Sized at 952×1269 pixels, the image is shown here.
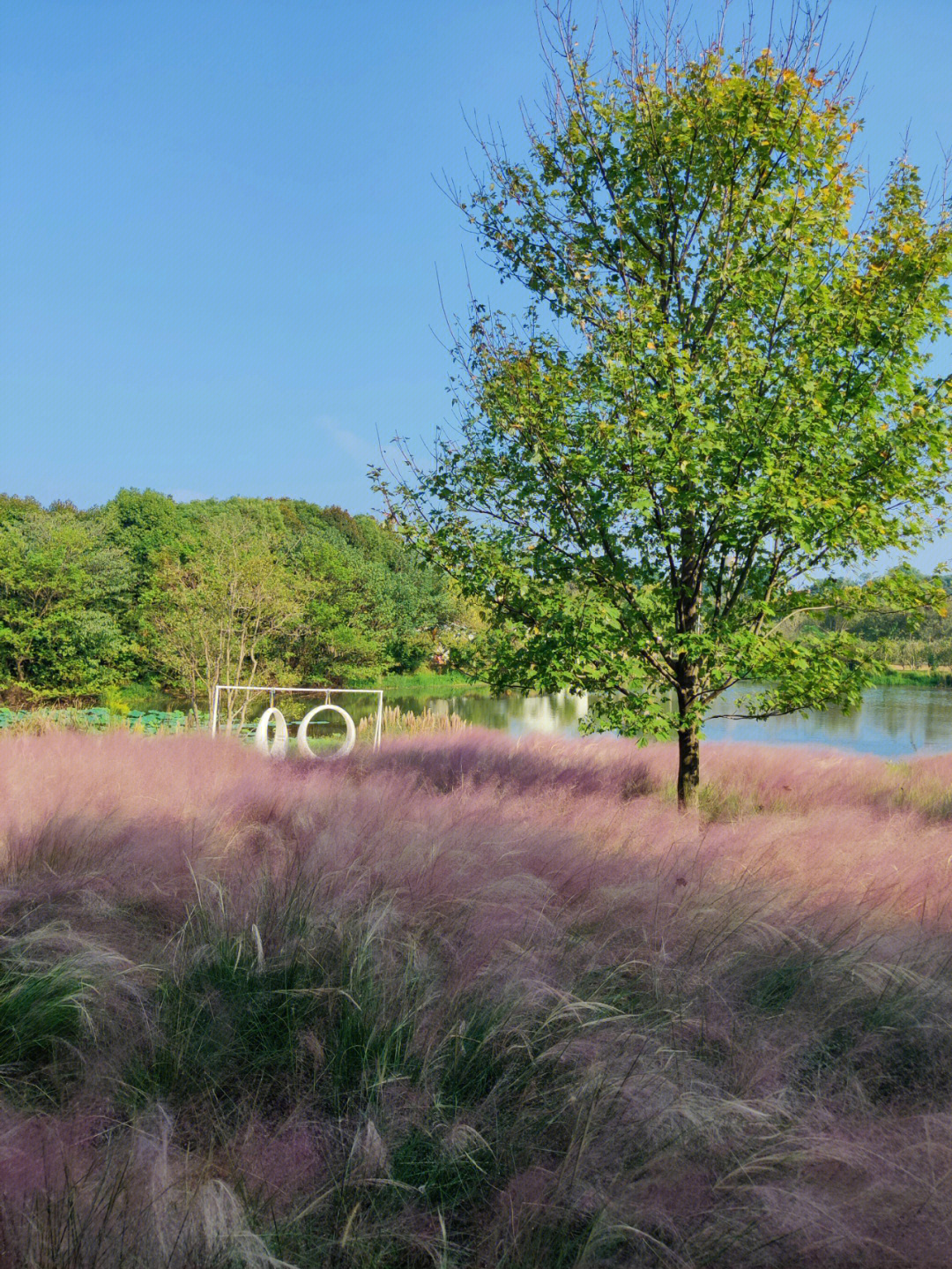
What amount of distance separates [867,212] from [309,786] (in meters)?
5.76

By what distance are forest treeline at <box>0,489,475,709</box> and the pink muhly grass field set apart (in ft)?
67.2

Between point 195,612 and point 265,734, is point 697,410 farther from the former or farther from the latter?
point 195,612

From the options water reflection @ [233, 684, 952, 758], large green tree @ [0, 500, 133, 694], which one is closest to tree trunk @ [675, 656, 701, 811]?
water reflection @ [233, 684, 952, 758]

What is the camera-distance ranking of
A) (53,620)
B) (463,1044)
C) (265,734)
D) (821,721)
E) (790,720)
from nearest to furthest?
(463,1044)
(265,734)
(790,720)
(821,721)
(53,620)

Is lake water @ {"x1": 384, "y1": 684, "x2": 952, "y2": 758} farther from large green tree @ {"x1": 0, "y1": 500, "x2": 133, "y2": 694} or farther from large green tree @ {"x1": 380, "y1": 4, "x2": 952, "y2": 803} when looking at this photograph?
large green tree @ {"x1": 0, "y1": 500, "x2": 133, "y2": 694}

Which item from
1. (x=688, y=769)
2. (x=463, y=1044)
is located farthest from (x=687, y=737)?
(x=463, y=1044)

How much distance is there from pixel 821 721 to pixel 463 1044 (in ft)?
88.5

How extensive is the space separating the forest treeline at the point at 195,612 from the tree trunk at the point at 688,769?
1765 centimetres

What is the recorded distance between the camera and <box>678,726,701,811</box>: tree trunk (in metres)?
7.04

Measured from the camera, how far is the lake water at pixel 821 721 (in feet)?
66.5

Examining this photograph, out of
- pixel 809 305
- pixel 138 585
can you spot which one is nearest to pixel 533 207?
pixel 809 305

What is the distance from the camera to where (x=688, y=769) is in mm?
7188

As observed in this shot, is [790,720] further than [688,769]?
Yes

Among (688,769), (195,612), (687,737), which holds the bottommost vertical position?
(688,769)
